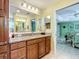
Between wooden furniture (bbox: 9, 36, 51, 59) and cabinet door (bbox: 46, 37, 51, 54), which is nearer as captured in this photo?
wooden furniture (bbox: 9, 36, 51, 59)

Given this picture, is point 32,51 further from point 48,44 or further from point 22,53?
point 48,44

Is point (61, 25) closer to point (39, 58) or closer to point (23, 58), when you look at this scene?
point (39, 58)

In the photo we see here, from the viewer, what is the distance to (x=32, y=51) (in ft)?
12.5

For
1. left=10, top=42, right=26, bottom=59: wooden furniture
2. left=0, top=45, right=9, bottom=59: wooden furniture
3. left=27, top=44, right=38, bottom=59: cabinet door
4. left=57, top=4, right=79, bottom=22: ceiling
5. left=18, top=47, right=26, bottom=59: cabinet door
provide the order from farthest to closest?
left=57, top=4, right=79, bottom=22: ceiling < left=27, top=44, right=38, bottom=59: cabinet door < left=18, top=47, right=26, bottom=59: cabinet door < left=10, top=42, right=26, bottom=59: wooden furniture < left=0, top=45, right=9, bottom=59: wooden furniture

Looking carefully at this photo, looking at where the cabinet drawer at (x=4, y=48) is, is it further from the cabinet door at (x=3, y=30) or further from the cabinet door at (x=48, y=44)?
the cabinet door at (x=48, y=44)

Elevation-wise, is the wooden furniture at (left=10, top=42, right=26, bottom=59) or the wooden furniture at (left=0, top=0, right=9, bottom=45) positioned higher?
the wooden furniture at (left=0, top=0, right=9, bottom=45)

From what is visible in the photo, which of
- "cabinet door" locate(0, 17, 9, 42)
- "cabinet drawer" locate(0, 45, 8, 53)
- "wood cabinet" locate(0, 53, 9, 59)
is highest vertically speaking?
"cabinet door" locate(0, 17, 9, 42)

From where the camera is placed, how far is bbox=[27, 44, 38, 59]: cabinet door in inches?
141

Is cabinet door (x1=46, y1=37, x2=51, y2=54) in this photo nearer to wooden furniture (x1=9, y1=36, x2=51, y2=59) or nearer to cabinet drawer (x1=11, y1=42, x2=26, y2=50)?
wooden furniture (x1=9, y1=36, x2=51, y2=59)

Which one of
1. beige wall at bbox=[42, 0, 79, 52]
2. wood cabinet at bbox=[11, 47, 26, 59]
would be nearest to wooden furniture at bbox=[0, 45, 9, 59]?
wood cabinet at bbox=[11, 47, 26, 59]

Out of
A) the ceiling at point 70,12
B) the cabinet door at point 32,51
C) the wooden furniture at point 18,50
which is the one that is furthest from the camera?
the ceiling at point 70,12

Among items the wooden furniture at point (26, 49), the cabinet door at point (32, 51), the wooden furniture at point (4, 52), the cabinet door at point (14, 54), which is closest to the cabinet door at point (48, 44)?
the wooden furniture at point (26, 49)

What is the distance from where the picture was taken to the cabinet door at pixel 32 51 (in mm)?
3592

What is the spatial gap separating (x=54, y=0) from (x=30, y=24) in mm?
1505
